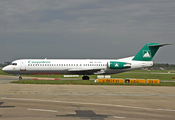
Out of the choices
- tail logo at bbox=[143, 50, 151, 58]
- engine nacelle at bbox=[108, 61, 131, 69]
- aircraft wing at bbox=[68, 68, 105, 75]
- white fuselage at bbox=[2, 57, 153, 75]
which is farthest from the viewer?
tail logo at bbox=[143, 50, 151, 58]

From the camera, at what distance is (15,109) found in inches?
553

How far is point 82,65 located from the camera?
4734 cm

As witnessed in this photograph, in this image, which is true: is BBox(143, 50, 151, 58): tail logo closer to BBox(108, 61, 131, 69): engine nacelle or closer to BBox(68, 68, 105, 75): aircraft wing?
BBox(108, 61, 131, 69): engine nacelle

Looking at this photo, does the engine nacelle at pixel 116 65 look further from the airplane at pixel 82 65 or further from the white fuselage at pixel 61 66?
the white fuselage at pixel 61 66

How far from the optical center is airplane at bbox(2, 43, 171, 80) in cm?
4625

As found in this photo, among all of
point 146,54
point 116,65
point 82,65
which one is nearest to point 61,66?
point 82,65

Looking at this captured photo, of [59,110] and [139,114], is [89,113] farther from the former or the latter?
[139,114]

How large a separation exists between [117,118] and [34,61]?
3642cm

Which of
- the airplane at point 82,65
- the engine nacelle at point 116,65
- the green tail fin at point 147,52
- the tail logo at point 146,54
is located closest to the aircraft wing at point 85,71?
the airplane at point 82,65

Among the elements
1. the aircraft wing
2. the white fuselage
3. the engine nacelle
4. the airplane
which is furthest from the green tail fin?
the aircraft wing

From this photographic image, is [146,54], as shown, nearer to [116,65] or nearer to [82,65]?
[116,65]

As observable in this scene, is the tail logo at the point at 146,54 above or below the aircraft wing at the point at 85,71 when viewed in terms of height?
above

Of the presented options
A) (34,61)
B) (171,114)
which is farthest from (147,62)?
(171,114)

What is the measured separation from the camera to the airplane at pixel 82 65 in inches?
1821
